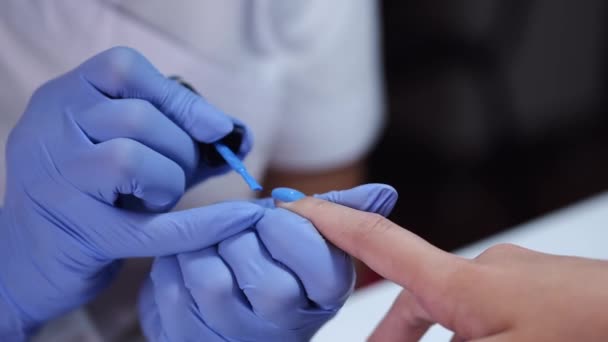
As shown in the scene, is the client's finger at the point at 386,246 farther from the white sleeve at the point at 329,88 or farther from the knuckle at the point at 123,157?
the white sleeve at the point at 329,88

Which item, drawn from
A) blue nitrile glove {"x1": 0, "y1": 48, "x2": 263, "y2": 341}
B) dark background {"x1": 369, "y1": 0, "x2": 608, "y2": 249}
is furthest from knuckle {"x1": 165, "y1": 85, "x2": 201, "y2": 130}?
dark background {"x1": 369, "y1": 0, "x2": 608, "y2": 249}

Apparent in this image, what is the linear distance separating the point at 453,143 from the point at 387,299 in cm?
64

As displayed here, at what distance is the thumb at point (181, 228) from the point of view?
0.52m

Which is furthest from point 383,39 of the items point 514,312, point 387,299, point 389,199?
point 514,312

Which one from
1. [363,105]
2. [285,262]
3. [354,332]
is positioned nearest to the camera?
[285,262]

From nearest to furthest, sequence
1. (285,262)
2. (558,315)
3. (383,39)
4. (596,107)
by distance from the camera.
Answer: (558,315), (285,262), (383,39), (596,107)

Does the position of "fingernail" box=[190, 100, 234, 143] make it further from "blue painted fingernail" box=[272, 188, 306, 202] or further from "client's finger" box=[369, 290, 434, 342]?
"client's finger" box=[369, 290, 434, 342]

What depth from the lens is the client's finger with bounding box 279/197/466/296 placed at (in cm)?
45

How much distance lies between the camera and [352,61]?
0.81m

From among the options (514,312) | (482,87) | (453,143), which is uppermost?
(514,312)

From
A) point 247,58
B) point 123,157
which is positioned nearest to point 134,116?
point 123,157

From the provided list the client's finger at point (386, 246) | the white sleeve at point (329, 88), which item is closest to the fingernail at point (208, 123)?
the client's finger at point (386, 246)

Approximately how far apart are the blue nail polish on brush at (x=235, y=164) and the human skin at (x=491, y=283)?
0.09m

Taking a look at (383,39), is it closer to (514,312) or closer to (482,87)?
(482,87)
